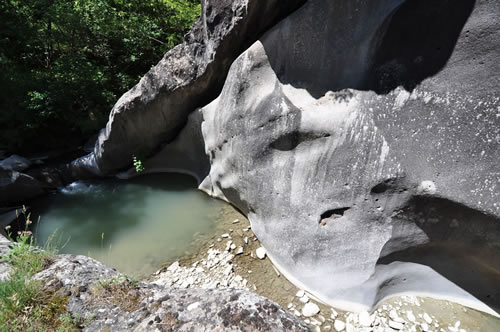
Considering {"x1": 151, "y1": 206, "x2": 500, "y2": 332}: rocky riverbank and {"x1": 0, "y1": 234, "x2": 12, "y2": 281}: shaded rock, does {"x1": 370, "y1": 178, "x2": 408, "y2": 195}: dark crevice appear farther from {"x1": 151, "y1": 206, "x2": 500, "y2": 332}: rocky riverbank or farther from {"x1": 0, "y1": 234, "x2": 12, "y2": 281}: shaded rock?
{"x1": 0, "y1": 234, "x2": 12, "y2": 281}: shaded rock

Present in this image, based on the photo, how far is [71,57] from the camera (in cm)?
803

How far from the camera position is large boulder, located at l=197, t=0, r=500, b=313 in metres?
2.71

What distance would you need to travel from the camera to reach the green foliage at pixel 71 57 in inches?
301

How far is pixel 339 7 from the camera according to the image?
3541 millimetres

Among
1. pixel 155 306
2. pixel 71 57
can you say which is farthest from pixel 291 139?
pixel 71 57

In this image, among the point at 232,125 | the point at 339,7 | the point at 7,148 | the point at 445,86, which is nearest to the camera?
the point at 445,86

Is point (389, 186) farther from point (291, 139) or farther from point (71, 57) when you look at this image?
point (71, 57)

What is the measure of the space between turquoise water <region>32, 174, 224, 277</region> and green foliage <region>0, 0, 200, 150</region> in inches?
94.6

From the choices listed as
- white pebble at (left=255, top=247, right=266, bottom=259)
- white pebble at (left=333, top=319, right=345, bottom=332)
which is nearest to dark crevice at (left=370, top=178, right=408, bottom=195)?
white pebble at (left=333, top=319, right=345, bottom=332)

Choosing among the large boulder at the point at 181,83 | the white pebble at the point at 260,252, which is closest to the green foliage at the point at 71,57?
the large boulder at the point at 181,83

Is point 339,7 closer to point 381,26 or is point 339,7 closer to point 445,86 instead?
point 381,26

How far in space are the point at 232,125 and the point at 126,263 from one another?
304cm

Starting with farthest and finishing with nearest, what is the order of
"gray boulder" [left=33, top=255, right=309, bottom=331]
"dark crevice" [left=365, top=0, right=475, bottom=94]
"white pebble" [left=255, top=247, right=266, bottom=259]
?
"white pebble" [left=255, top=247, right=266, bottom=259]
"dark crevice" [left=365, top=0, right=475, bottom=94]
"gray boulder" [left=33, top=255, right=309, bottom=331]

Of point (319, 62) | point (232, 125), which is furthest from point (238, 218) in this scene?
point (319, 62)
